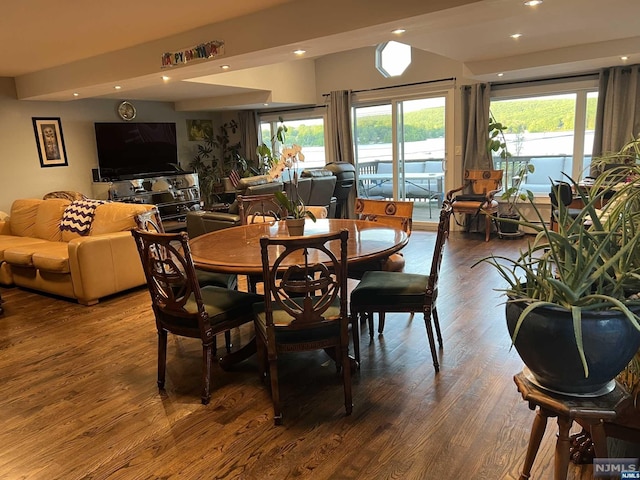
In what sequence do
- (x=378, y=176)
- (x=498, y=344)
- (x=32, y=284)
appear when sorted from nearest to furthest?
(x=498, y=344), (x=32, y=284), (x=378, y=176)

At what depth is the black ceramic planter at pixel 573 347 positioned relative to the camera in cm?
120

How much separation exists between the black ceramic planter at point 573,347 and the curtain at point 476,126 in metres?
5.93

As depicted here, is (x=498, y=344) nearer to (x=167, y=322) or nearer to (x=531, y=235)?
(x=167, y=322)

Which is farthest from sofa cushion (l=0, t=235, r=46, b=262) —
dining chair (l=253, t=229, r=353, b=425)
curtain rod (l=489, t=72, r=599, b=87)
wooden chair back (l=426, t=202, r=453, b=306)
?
curtain rod (l=489, t=72, r=599, b=87)

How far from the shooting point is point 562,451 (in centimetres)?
139

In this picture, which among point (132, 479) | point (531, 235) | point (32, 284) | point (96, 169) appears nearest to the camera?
point (132, 479)

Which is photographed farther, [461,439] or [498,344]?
[498,344]

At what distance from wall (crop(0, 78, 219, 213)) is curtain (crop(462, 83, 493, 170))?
5.32 meters

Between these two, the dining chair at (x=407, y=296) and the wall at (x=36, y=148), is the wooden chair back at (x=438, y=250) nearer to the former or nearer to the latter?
the dining chair at (x=407, y=296)

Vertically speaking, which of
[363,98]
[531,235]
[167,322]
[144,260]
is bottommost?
[531,235]

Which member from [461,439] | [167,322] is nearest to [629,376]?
[461,439]

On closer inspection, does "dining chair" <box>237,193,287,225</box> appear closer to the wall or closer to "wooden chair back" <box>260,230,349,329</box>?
"wooden chair back" <box>260,230,349,329</box>

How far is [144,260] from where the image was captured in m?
2.53

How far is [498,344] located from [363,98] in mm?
5672
